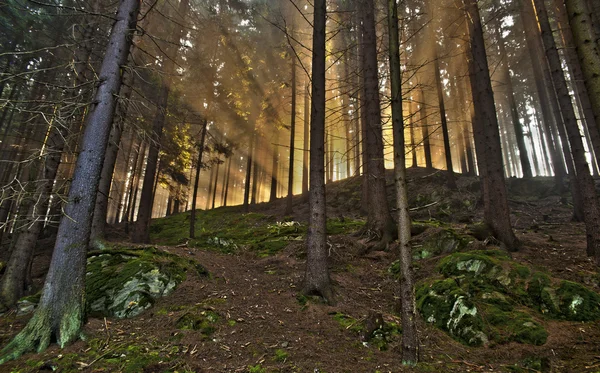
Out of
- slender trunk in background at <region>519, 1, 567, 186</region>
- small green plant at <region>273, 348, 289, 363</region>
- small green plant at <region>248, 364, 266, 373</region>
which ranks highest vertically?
slender trunk in background at <region>519, 1, 567, 186</region>

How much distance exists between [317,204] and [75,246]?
14.6 ft

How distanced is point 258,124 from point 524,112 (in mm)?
37521

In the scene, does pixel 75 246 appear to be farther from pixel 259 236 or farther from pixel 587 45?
pixel 259 236

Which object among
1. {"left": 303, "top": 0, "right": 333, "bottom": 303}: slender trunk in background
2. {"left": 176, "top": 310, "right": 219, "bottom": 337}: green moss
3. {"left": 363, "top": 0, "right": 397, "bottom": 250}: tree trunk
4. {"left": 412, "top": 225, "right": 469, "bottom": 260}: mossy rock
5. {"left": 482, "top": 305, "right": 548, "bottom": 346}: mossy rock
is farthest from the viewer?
{"left": 363, "top": 0, "right": 397, "bottom": 250}: tree trunk

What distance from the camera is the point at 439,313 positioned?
544cm

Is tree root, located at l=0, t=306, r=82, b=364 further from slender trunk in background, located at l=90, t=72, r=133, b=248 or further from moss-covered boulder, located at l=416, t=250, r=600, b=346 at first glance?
moss-covered boulder, located at l=416, t=250, r=600, b=346

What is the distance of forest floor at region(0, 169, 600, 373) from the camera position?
382 cm

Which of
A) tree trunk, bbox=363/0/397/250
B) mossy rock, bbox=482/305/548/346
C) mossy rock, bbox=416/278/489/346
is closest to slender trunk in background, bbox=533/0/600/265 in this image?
mossy rock, bbox=482/305/548/346

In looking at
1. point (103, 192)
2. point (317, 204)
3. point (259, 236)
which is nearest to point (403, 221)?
point (317, 204)

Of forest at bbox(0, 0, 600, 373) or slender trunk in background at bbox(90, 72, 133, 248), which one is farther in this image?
slender trunk in background at bbox(90, 72, 133, 248)

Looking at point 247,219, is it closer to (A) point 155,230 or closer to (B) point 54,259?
(A) point 155,230

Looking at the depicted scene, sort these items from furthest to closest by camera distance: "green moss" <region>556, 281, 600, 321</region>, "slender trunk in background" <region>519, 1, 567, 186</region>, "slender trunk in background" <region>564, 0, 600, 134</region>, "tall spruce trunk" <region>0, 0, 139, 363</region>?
"slender trunk in background" <region>519, 1, 567, 186</region> < "green moss" <region>556, 281, 600, 321</region> < "tall spruce trunk" <region>0, 0, 139, 363</region> < "slender trunk in background" <region>564, 0, 600, 134</region>

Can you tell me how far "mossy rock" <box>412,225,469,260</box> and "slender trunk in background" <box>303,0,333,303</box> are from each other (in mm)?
3433

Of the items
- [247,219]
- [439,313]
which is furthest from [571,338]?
[247,219]
